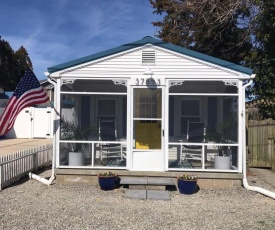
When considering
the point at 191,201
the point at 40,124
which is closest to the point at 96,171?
the point at 191,201

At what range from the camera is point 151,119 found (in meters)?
8.41

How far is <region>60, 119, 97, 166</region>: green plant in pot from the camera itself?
850 centimetres

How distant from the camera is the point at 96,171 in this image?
27.3 feet

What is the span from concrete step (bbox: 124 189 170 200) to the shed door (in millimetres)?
889

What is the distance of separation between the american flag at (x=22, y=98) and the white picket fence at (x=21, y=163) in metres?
1.09

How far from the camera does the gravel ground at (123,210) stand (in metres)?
5.38

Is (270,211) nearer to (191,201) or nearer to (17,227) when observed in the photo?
(191,201)

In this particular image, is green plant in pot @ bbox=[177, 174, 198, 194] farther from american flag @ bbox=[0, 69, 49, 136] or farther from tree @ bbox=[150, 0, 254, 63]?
tree @ bbox=[150, 0, 254, 63]

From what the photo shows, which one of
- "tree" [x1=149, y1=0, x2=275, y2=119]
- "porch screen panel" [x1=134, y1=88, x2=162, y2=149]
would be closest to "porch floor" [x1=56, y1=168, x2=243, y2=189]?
"porch screen panel" [x1=134, y1=88, x2=162, y2=149]

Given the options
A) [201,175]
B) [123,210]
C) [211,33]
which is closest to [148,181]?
[201,175]

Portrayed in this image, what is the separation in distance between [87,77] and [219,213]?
14.6 ft

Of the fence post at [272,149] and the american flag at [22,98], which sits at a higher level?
the american flag at [22,98]

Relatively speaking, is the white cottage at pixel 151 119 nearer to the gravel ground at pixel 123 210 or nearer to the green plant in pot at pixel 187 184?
the green plant in pot at pixel 187 184

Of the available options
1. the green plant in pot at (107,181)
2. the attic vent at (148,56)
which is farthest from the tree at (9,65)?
the green plant in pot at (107,181)
